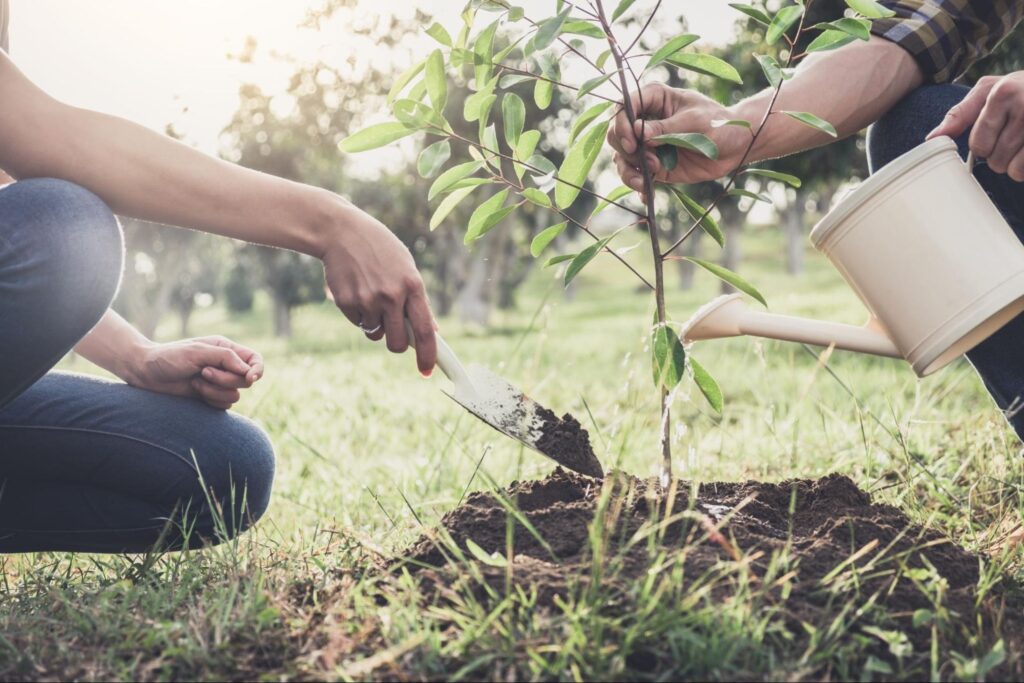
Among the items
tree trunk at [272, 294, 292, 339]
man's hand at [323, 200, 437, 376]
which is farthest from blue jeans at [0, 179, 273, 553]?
tree trunk at [272, 294, 292, 339]

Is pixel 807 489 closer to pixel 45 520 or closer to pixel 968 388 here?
pixel 45 520

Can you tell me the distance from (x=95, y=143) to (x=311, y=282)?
1425 inches

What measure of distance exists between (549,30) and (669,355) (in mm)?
615

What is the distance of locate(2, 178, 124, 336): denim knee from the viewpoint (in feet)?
4.92

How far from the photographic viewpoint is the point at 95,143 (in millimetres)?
1549

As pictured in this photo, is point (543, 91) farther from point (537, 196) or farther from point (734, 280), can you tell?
point (734, 280)

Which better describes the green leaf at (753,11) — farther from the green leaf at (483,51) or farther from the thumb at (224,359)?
the thumb at (224,359)

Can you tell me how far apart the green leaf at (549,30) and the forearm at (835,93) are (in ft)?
2.05

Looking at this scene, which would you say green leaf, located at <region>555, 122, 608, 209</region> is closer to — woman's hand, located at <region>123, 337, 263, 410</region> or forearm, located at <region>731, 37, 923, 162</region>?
forearm, located at <region>731, 37, 923, 162</region>

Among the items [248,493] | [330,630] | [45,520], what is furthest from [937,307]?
[45,520]

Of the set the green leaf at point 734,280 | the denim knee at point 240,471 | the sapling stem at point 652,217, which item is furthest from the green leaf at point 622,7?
the denim knee at point 240,471

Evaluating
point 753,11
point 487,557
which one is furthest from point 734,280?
point 487,557

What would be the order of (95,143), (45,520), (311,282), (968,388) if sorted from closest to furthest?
(95,143)
(45,520)
(968,388)
(311,282)

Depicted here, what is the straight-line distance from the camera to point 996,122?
1664 mm
